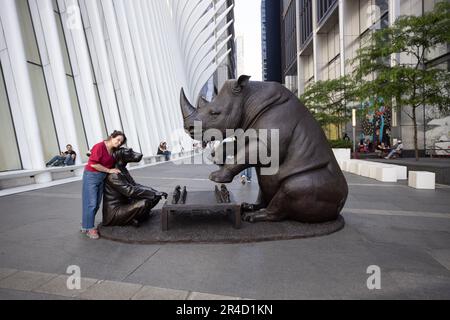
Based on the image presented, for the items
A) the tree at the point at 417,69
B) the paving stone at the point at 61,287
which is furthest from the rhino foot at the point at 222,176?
the tree at the point at 417,69

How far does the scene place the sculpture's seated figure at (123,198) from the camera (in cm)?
382

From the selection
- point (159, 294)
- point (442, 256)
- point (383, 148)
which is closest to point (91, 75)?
point (159, 294)

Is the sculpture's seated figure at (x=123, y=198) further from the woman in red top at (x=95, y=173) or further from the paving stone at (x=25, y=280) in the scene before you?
the paving stone at (x=25, y=280)

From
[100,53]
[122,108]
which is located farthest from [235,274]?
[122,108]

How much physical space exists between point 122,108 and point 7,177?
11.0m

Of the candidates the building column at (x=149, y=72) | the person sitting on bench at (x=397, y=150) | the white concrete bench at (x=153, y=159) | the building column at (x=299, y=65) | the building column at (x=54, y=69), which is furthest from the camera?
the building column at (x=299, y=65)

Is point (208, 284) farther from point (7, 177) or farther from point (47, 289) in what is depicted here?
point (7, 177)

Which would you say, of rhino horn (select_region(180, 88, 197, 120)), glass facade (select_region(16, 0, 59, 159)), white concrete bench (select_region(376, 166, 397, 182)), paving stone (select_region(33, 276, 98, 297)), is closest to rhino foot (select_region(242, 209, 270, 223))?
rhino horn (select_region(180, 88, 197, 120))

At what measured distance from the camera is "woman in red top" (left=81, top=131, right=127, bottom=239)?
12.2 feet

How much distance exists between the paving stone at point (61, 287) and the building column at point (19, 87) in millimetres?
8639

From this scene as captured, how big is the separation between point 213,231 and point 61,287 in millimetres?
1733

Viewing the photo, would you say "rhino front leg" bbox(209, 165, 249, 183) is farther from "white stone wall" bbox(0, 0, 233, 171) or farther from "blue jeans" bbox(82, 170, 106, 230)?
"white stone wall" bbox(0, 0, 233, 171)

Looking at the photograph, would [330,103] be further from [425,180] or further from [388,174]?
[425,180]

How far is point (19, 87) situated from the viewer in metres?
9.65
